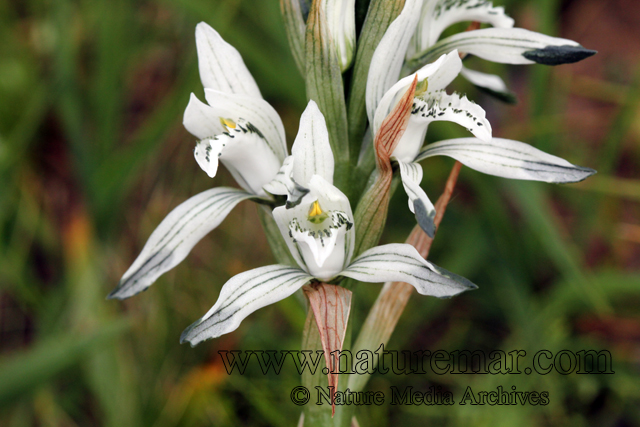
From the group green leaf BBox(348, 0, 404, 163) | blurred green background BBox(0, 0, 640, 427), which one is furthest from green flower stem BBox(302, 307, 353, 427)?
blurred green background BBox(0, 0, 640, 427)

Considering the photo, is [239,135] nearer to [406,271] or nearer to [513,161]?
[406,271]

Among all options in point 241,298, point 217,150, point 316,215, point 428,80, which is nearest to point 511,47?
point 428,80

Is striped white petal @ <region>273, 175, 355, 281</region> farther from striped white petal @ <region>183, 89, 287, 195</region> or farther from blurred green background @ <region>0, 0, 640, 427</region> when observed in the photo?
blurred green background @ <region>0, 0, 640, 427</region>

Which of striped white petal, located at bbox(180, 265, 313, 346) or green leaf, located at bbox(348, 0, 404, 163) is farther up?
green leaf, located at bbox(348, 0, 404, 163)

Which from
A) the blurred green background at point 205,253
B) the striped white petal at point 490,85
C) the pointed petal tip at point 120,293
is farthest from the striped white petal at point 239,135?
the blurred green background at point 205,253

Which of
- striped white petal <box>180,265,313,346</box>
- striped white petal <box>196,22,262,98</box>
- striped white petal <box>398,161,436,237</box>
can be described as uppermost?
striped white petal <box>196,22,262,98</box>

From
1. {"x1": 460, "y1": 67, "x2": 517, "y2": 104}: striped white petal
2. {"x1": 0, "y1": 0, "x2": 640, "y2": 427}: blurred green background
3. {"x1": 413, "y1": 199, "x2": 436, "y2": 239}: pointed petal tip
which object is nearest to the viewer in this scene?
{"x1": 413, "y1": 199, "x2": 436, "y2": 239}: pointed petal tip

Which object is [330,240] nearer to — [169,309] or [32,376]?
[32,376]
